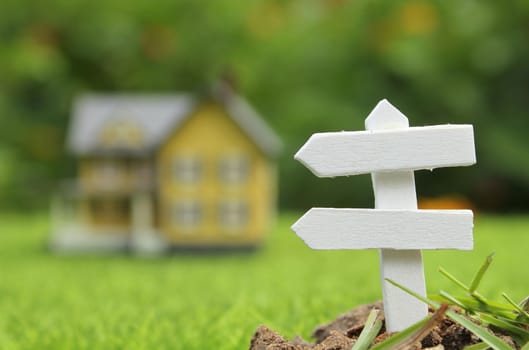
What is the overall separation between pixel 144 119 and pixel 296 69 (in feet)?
15.4

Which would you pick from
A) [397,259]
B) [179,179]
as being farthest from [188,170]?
[397,259]

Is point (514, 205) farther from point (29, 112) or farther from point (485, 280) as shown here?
point (485, 280)

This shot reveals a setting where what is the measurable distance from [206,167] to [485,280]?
10.5 ft

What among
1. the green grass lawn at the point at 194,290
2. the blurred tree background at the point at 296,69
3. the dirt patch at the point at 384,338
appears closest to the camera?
the dirt patch at the point at 384,338

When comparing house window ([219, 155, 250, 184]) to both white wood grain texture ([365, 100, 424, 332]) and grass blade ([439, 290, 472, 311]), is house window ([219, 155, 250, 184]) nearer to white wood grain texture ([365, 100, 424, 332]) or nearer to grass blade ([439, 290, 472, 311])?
white wood grain texture ([365, 100, 424, 332])

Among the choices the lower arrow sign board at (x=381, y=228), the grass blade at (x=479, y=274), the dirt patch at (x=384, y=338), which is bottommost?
the dirt patch at (x=384, y=338)

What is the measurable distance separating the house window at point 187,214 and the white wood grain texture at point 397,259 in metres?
4.98

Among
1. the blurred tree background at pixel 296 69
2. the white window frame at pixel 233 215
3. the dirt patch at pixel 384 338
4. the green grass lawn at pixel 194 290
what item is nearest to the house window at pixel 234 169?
the white window frame at pixel 233 215

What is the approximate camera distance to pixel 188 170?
687cm

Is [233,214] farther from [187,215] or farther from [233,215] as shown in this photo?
[187,215]

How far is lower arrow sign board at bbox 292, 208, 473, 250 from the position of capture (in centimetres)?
189

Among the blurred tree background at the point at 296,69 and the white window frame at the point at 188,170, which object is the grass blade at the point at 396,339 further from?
the blurred tree background at the point at 296,69

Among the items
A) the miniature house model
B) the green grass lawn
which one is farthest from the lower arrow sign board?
the miniature house model

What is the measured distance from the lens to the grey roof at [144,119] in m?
6.85
